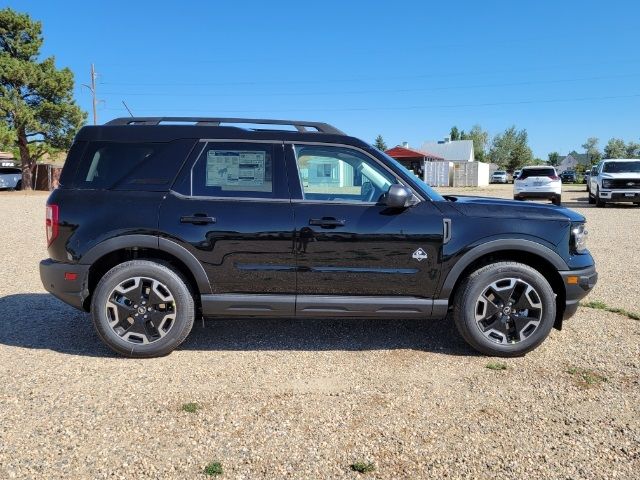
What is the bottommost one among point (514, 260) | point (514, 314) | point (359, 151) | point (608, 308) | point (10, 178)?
point (608, 308)

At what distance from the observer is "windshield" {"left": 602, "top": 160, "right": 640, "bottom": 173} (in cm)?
2007

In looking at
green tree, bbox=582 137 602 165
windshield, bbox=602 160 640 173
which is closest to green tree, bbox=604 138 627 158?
green tree, bbox=582 137 602 165

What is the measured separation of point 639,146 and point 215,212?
110 m

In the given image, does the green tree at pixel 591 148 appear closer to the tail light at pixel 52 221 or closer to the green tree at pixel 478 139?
the green tree at pixel 478 139

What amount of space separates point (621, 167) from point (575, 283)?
1900cm

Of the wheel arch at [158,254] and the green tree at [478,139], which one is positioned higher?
the green tree at [478,139]

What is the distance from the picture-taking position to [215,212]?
4.17 m

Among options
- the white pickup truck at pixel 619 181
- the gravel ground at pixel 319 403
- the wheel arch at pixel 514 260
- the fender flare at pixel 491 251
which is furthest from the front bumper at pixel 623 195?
the fender flare at pixel 491 251

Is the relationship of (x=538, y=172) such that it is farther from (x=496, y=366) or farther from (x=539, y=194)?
(x=496, y=366)

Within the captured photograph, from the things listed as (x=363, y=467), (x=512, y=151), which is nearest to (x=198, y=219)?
(x=363, y=467)

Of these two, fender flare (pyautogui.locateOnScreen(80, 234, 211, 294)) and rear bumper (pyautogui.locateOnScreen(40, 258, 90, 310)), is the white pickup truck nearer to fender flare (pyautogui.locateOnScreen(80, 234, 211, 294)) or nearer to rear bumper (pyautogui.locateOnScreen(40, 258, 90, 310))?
fender flare (pyautogui.locateOnScreen(80, 234, 211, 294))

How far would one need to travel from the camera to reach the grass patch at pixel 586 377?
3.83m

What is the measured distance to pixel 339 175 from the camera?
14.5ft

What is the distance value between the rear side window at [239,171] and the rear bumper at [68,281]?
1.11 meters
